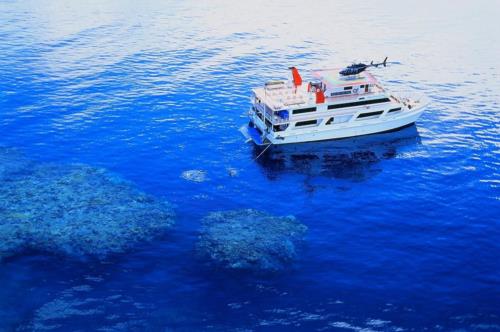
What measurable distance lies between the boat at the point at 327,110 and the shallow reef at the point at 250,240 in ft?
72.2

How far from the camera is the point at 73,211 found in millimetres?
64000

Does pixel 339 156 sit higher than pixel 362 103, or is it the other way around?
pixel 362 103

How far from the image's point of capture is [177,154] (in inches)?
3132

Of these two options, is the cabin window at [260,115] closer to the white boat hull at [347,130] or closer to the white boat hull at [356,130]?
the white boat hull at [347,130]

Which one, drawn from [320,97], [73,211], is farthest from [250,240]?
[320,97]

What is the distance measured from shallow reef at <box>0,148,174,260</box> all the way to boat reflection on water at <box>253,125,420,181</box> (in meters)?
20.3

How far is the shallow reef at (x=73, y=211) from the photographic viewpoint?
58.0 m

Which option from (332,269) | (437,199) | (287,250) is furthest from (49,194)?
(437,199)

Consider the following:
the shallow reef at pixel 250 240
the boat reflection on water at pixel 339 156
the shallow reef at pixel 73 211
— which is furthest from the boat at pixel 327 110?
the shallow reef at pixel 73 211

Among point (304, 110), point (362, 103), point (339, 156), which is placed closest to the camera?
point (339, 156)

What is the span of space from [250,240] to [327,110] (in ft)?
113

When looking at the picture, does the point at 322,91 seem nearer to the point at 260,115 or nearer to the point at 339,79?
the point at 339,79

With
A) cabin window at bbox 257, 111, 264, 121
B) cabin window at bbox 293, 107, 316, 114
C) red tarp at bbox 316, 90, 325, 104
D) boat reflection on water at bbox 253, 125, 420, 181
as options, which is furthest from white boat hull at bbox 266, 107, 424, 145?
red tarp at bbox 316, 90, 325, 104

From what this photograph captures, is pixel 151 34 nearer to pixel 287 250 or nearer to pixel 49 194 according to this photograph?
pixel 49 194
